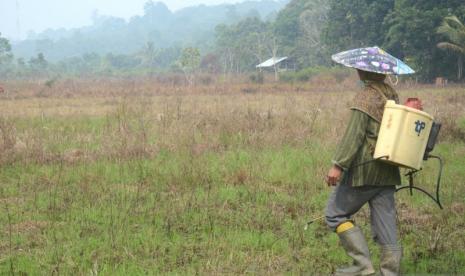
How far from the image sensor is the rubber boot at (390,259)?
331 cm

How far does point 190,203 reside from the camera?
5.31 metres

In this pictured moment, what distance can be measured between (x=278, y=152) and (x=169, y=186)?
93.2 inches

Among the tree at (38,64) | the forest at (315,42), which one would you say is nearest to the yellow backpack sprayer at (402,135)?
the forest at (315,42)

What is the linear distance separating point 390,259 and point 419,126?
86cm

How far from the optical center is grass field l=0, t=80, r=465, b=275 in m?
4.02

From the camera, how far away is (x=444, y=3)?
2988 cm

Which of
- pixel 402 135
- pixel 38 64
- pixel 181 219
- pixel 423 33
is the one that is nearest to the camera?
pixel 402 135

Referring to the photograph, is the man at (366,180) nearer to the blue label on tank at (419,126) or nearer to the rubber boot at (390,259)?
the rubber boot at (390,259)

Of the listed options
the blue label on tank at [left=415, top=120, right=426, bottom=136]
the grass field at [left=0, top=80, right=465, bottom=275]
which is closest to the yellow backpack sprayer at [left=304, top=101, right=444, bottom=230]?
the blue label on tank at [left=415, top=120, right=426, bottom=136]

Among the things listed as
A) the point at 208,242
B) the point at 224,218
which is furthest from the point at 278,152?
the point at 208,242

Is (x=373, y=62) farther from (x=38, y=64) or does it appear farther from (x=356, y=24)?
(x=38, y=64)

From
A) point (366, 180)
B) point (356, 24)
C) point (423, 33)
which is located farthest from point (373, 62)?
point (356, 24)

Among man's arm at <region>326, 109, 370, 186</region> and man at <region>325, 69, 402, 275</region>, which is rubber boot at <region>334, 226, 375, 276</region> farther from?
man's arm at <region>326, 109, 370, 186</region>

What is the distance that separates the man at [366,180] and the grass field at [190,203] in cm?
61
